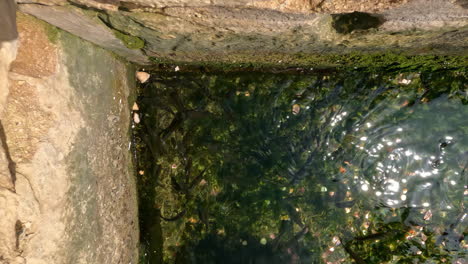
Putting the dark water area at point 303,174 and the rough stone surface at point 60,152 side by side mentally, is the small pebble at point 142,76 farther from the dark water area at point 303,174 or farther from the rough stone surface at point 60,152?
the rough stone surface at point 60,152

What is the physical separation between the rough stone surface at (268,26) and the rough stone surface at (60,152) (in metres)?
0.23

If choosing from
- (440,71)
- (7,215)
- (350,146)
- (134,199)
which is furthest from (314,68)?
(7,215)

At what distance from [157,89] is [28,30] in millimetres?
1516

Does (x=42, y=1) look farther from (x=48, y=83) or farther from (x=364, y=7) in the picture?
(x=364, y=7)

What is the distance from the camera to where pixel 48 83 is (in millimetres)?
2225

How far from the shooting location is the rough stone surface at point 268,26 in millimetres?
1961

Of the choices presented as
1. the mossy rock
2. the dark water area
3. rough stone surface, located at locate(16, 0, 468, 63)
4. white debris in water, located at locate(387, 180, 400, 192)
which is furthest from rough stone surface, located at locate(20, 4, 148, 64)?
white debris in water, located at locate(387, 180, 400, 192)

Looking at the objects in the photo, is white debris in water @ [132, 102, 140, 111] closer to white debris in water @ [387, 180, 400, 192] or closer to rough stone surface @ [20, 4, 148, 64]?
rough stone surface @ [20, 4, 148, 64]

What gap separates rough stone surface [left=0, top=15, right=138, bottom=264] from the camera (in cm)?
202

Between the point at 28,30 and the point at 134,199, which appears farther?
the point at 134,199

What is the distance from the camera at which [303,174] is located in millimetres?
3703

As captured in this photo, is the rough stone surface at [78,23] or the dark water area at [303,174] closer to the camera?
the rough stone surface at [78,23]

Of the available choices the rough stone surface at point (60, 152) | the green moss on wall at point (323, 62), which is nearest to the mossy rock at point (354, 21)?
the green moss on wall at point (323, 62)

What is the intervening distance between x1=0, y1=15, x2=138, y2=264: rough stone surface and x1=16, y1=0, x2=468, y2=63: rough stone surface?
0.23 metres
